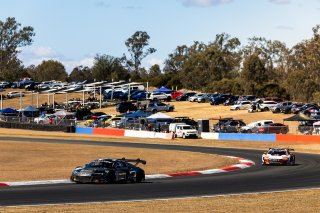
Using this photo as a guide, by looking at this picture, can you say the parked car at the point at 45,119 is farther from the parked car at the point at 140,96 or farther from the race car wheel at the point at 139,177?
the race car wheel at the point at 139,177

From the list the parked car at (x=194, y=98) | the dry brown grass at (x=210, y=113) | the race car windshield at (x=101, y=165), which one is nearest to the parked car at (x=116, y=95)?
the dry brown grass at (x=210, y=113)

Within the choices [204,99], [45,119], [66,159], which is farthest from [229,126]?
[204,99]

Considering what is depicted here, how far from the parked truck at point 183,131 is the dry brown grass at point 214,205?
155ft

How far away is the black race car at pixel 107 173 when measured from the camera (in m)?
29.6

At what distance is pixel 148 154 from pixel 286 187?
76.9 feet

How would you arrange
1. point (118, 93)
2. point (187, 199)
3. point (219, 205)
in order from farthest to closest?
point (118, 93)
point (187, 199)
point (219, 205)

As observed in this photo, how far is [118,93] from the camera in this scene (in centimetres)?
12288

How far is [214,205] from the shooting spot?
21.8m

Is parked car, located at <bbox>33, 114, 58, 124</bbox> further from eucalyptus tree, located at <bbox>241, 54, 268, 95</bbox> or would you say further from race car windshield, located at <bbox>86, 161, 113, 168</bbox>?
race car windshield, located at <bbox>86, 161, 113, 168</bbox>

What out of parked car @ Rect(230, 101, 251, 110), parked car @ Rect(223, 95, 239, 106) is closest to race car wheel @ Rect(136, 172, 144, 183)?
parked car @ Rect(230, 101, 251, 110)

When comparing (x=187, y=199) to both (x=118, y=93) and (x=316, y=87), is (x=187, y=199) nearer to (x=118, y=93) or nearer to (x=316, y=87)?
(x=118, y=93)

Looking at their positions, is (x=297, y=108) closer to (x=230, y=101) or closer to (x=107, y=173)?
(x=230, y=101)

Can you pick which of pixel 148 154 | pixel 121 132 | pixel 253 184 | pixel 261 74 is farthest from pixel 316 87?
pixel 253 184

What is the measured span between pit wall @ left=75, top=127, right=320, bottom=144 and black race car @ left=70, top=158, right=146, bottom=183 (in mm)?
36279
